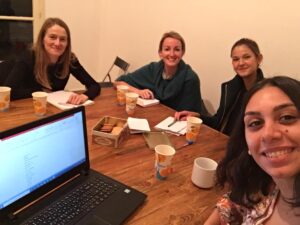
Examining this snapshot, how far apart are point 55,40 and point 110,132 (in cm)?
107

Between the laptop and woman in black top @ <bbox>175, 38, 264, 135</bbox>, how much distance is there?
3.57 feet

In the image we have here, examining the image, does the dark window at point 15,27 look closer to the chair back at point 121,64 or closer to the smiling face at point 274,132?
the chair back at point 121,64

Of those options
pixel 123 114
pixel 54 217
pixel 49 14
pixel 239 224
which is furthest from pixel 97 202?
pixel 49 14

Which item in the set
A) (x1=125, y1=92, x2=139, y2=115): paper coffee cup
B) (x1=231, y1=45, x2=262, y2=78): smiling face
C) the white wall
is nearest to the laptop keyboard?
(x1=125, y1=92, x2=139, y2=115): paper coffee cup

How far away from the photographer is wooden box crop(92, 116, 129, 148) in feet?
4.53

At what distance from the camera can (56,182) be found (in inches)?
39.3

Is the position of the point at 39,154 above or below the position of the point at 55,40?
below

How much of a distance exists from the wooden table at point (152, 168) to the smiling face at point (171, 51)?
26.1 inches

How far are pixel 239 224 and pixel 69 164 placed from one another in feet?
2.08

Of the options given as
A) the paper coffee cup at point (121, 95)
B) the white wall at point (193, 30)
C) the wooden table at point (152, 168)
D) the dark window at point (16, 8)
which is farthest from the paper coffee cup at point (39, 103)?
the dark window at point (16, 8)

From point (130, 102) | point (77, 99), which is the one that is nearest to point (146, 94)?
point (130, 102)

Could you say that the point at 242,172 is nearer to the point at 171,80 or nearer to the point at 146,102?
the point at 146,102

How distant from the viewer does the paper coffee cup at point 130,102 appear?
1758 mm

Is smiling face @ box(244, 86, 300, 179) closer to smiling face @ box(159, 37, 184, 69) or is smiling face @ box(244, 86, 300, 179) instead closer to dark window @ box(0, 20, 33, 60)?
smiling face @ box(159, 37, 184, 69)
